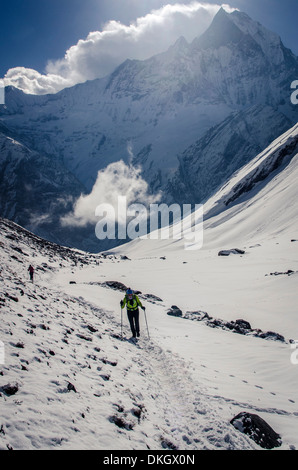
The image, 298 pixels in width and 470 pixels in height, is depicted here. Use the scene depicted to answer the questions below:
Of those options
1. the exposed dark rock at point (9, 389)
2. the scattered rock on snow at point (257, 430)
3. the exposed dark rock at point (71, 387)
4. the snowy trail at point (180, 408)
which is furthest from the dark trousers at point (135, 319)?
the exposed dark rock at point (9, 389)

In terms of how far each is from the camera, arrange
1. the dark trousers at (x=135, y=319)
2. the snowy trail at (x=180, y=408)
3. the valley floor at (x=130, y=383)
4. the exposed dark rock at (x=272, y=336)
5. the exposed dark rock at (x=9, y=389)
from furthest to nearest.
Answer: the exposed dark rock at (x=272, y=336) → the dark trousers at (x=135, y=319) → the snowy trail at (x=180, y=408) → the exposed dark rock at (x=9, y=389) → the valley floor at (x=130, y=383)

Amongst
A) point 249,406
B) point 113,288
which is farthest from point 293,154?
point 249,406

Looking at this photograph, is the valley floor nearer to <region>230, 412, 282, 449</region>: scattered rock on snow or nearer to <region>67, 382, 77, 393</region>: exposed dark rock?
<region>67, 382, 77, 393</region>: exposed dark rock

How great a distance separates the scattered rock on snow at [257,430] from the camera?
617 cm

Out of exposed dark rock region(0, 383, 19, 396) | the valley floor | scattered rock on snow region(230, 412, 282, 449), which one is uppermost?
exposed dark rock region(0, 383, 19, 396)

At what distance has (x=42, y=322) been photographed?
1012cm

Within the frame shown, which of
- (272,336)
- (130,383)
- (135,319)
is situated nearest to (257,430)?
(130,383)

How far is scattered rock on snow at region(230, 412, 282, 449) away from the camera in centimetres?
617

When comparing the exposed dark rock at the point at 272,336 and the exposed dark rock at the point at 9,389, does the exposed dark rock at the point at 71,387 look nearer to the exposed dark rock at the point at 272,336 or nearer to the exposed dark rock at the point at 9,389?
the exposed dark rock at the point at 9,389

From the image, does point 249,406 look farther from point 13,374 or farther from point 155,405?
point 13,374

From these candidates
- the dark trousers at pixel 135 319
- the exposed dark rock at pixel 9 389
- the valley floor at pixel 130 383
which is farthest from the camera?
the dark trousers at pixel 135 319

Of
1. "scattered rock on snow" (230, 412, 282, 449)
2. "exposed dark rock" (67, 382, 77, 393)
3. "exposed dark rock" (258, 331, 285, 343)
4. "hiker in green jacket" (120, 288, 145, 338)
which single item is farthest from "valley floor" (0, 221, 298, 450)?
"hiker in green jacket" (120, 288, 145, 338)

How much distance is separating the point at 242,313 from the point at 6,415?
55.2 ft

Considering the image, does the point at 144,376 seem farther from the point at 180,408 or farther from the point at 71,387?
the point at 71,387
